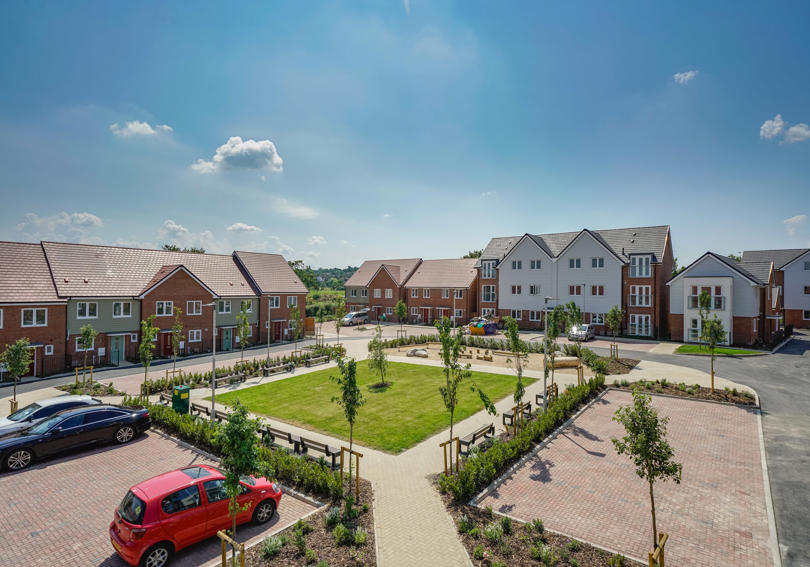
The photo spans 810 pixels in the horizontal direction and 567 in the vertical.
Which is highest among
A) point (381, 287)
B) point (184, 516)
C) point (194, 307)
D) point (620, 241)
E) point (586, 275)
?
point (620, 241)

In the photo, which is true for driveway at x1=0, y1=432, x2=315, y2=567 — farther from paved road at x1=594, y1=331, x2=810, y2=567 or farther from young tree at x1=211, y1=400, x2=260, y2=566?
paved road at x1=594, y1=331, x2=810, y2=567

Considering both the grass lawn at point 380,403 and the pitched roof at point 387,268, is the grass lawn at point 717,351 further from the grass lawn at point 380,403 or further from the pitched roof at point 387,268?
the pitched roof at point 387,268

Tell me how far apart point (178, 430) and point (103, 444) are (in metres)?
2.62

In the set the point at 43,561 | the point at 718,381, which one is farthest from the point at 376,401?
the point at 718,381

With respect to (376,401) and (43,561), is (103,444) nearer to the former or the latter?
(43,561)

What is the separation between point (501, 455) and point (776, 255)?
63.2 m

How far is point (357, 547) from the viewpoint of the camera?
9555mm

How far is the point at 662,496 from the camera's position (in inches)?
473

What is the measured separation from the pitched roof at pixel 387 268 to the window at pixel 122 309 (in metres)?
36.3

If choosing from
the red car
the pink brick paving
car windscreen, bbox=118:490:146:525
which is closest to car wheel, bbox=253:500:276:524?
the red car

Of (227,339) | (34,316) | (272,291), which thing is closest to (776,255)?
(272,291)

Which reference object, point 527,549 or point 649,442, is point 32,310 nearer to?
point 527,549

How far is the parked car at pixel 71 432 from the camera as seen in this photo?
46.2 feet

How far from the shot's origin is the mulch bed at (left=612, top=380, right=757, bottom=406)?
2086 cm
